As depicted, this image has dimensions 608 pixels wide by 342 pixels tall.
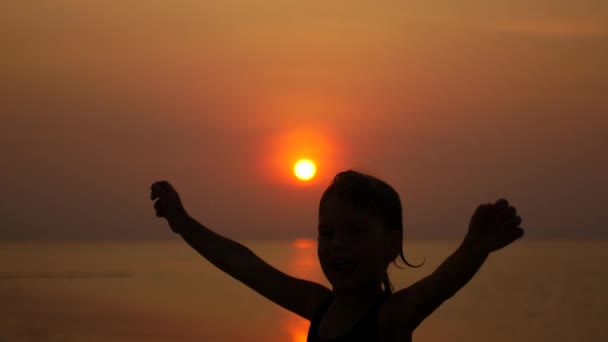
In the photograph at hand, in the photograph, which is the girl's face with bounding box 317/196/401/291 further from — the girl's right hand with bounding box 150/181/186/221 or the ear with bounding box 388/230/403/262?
the girl's right hand with bounding box 150/181/186/221

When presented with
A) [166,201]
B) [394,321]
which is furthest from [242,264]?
[394,321]

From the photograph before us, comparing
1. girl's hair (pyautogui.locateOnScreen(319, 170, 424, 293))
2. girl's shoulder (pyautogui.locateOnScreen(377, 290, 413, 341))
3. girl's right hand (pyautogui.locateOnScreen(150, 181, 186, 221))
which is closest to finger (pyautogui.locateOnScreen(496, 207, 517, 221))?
girl's shoulder (pyautogui.locateOnScreen(377, 290, 413, 341))

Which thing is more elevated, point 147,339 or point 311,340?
point 147,339

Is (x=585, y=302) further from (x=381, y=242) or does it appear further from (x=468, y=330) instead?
(x=381, y=242)

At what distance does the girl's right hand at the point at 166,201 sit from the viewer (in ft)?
10.2

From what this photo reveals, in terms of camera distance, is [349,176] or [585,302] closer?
[349,176]

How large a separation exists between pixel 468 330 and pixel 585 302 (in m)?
7.06

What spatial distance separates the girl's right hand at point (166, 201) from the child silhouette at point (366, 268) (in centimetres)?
28

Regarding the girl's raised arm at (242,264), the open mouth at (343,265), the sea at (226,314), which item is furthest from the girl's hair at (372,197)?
the sea at (226,314)

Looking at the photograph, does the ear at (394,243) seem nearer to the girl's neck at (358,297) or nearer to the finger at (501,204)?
the girl's neck at (358,297)

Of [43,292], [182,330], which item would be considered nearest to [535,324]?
[182,330]

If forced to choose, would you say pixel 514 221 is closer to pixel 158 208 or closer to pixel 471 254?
pixel 471 254

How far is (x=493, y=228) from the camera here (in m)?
2.24

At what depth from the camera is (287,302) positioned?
2891mm
